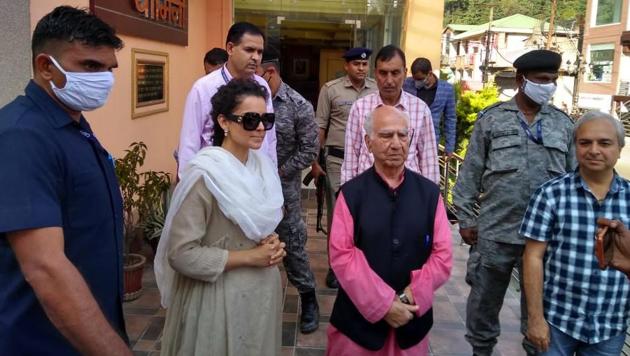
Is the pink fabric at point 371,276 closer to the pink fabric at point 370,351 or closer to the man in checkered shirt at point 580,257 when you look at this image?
the pink fabric at point 370,351

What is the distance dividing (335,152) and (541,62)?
2064 mm

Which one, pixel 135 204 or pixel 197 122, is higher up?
pixel 197 122

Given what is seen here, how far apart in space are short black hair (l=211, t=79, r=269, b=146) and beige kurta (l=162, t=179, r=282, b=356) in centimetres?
38

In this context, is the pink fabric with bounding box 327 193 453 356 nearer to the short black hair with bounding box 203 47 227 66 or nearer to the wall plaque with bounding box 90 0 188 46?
the wall plaque with bounding box 90 0 188 46

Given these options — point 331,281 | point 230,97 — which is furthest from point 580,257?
point 331,281

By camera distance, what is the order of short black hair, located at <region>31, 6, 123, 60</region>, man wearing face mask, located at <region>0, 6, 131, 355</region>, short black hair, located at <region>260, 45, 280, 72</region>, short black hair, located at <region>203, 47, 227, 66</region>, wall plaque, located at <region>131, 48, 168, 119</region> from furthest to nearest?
short black hair, located at <region>203, 47, 227, 66</region>
wall plaque, located at <region>131, 48, 168, 119</region>
short black hair, located at <region>260, 45, 280, 72</region>
short black hair, located at <region>31, 6, 123, 60</region>
man wearing face mask, located at <region>0, 6, 131, 355</region>

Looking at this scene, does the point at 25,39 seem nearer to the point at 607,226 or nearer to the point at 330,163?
the point at 330,163

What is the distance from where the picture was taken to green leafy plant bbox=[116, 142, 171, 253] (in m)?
4.23

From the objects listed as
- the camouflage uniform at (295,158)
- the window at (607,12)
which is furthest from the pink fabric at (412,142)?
the window at (607,12)

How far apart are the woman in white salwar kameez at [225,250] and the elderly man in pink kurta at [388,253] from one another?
12.6 inches

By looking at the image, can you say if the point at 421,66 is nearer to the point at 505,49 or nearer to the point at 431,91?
the point at 431,91

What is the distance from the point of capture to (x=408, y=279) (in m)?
2.38

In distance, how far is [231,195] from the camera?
6.79 ft

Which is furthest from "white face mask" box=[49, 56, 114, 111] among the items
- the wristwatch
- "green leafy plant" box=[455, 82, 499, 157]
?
"green leafy plant" box=[455, 82, 499, 157]
